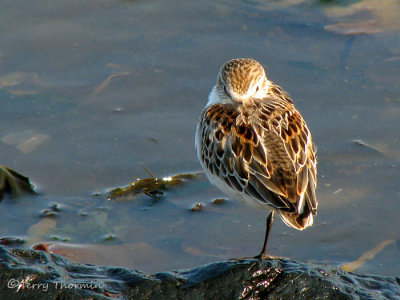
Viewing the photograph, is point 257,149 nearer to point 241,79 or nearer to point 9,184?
point 241,79

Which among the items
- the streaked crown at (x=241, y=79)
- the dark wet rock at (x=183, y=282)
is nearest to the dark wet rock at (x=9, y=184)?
the dark wet rock at (x=183, y=282)

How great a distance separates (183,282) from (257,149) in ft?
4.12

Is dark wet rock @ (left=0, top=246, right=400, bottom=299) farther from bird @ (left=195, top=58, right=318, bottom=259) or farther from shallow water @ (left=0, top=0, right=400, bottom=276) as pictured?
shallow water @ (left=0, top=0, right=400, bottom=276)

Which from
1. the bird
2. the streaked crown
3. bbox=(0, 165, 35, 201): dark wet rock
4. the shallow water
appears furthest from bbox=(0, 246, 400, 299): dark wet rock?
bbox=(0, 165, 35, 201): dark wet rock

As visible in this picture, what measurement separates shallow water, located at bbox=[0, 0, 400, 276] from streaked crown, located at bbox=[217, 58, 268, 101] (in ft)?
4.22

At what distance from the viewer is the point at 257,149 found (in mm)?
5645

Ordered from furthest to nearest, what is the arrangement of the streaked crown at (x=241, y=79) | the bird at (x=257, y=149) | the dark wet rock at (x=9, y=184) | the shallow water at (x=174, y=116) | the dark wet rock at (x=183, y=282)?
the dark wet rock at (x=9, y=184), the shallow water at (x=174, y=116), the streaked crown at (x=241, y=79), the bird at (x=257, y=149), the dark wet rock at (x=183, y=282)

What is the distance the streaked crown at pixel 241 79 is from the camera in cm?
626

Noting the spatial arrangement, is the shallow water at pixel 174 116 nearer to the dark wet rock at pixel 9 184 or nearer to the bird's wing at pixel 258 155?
the dark wet rock at pixel 9 184

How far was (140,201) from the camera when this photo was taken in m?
7.10

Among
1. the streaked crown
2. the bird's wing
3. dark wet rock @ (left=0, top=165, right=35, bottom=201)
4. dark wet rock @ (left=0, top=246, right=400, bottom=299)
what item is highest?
the streaked crown

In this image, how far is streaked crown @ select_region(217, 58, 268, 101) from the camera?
626 cm

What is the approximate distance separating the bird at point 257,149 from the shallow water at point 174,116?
0.94 meters

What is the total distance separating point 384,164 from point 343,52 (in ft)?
6.70
